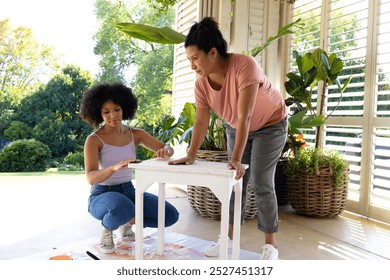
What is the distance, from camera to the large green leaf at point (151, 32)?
246 centimetres

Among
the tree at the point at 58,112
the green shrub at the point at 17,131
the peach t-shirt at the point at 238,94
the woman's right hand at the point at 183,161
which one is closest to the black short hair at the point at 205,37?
the peach t-shirt at the point at 238,94

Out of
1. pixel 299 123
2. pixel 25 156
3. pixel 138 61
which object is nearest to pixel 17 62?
pixel 25 156

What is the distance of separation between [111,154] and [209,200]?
97cm

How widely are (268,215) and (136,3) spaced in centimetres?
717

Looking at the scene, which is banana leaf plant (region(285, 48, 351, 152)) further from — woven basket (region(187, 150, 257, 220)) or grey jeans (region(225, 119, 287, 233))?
grey jeans (region(225, 119, 287, 233))

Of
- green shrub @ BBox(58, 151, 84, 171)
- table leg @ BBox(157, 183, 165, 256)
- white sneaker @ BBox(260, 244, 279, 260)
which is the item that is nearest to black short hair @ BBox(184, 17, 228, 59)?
table leg @ BBox(157, 183, 165, 256)

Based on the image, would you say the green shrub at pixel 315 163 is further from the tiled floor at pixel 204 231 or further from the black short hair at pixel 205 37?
the black short hair at pixel 205 37

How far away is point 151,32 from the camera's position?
2.50 meters

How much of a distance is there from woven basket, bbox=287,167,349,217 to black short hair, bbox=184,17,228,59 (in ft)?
5.05

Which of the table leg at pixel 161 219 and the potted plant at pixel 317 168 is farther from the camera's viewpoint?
the potted plant at pixel 317 168

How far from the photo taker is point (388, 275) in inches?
58.2

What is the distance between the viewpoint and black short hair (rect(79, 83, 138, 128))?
1.98 meters

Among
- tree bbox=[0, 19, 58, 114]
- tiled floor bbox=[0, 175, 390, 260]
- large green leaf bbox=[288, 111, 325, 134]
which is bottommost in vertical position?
tiled floor bbox=[0, 175, 390, 260]

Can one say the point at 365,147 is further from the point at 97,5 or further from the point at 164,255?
the point at 97,5
